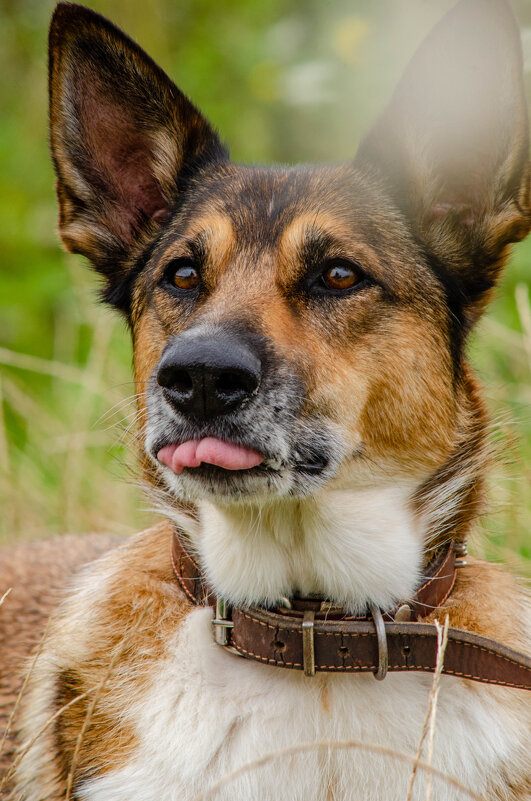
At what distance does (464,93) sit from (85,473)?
371 centimetres

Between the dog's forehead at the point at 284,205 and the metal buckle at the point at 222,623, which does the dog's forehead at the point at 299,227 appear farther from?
the metal buckle at the point at 222,623

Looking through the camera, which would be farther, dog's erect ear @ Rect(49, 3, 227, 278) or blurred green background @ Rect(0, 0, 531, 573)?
blurred green background @ Rect(0, 0, 531, 573)

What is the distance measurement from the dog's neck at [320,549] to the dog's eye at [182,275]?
76cm

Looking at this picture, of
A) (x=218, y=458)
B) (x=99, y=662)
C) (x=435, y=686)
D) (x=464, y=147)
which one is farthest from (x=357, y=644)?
(x=464, y=147)

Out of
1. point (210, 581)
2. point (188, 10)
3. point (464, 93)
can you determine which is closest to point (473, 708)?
point (210, 581)

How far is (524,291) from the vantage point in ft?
16.0

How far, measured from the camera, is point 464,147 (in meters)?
3.02

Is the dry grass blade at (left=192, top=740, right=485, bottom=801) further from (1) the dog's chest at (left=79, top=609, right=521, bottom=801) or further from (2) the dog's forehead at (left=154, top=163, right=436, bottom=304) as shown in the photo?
(2) the dog's forehead at (left=154, top=163, right=436, bottom=304)

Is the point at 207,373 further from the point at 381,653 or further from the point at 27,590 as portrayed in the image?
the point at 27,590

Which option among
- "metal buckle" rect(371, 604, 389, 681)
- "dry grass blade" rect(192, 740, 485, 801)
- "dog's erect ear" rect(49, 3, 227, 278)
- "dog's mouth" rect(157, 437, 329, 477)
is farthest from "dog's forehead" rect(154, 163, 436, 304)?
"dry grass blade" rect(192, 740, 485, 801)

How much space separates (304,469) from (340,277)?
662mm

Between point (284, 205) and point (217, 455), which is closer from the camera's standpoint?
point (217, 455)

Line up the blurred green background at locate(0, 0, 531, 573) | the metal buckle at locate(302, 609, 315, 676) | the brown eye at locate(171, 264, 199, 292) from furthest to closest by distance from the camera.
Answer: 1. the blurred green background at locate(0, 0, 531, 573)
2. the brown eye at locate(171, 264, 199, 292)
3. the metal buckle at locate(302, 609, 315, 676)

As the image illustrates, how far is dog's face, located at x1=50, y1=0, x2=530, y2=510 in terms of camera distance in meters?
2.62
